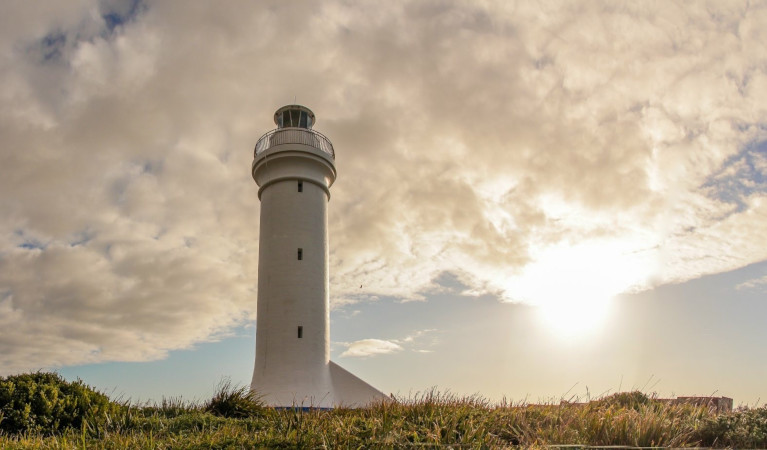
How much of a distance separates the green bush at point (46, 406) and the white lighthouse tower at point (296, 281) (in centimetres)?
954

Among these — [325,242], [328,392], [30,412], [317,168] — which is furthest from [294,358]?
[30,412]

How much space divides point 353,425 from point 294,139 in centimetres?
1808

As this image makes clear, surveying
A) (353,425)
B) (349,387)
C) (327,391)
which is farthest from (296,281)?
(353,425)

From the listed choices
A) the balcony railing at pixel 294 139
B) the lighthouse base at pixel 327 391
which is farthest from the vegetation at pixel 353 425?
the balcony railing at pixel 294 139

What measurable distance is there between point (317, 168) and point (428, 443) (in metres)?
18.3

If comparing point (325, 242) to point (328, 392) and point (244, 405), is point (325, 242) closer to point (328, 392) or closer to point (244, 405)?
point (328, 392)

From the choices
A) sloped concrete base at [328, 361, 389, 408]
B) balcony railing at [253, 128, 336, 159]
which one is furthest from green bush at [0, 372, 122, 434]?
balcony railing at [253, 128, 336, 159]

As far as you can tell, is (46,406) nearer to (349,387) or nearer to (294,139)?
(349,387)

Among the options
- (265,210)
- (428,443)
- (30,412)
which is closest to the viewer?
(428,443)

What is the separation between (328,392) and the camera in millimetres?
22672

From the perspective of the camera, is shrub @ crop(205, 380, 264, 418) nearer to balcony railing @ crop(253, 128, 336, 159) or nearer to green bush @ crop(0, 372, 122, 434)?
green bush @ crop(0, 372, 122, 434)

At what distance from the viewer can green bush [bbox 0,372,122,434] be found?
11906 mm

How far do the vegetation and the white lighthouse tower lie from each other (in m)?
8.90

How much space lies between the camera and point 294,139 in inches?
999
